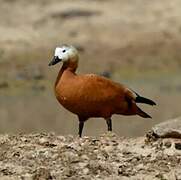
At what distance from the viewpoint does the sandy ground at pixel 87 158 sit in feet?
22.3

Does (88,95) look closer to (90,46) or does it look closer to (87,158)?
(87,158)

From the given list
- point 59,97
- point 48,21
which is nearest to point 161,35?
point 48,21

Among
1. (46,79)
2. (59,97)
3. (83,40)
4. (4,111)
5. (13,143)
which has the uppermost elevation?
(83,40)

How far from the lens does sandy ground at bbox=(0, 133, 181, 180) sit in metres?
6.80

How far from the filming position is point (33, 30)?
1308 inches

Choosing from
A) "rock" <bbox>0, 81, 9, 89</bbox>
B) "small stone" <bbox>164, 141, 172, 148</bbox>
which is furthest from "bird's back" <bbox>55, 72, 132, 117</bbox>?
"rock" <bbox>0, 81, 9, 89</bbox>

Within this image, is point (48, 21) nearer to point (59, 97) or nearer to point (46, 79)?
point (46, 79)

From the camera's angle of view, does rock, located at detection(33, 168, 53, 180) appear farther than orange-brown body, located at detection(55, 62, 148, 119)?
No

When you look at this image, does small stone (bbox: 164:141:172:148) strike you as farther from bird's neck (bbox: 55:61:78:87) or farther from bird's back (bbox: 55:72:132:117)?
bird's neck (bbox: 55:61:78:87)

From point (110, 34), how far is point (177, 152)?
25973mm

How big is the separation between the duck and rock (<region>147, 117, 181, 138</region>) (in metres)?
0.65

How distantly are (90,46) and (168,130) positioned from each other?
972 inches

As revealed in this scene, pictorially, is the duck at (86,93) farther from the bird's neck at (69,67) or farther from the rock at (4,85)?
the rock at (4,85)

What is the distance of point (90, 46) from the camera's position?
32.4 m
